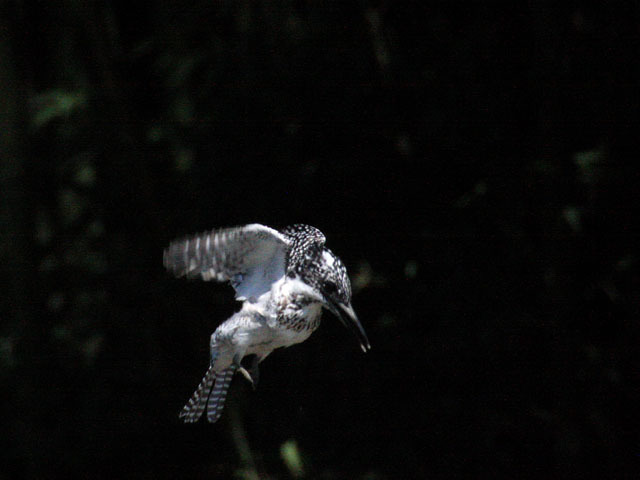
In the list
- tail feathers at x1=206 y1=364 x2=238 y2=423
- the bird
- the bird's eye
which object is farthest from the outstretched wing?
tail feathers at x1=206 y1=364 x2=238 y2=423

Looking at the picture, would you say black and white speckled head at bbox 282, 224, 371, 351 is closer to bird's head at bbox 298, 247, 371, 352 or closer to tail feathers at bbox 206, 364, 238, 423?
bird's head at bbox 298, 247, 371, 352

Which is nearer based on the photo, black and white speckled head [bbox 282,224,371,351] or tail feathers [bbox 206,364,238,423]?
black and white speckled head [bbox 282,224,371,351]

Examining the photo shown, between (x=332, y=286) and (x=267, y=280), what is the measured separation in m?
0.21

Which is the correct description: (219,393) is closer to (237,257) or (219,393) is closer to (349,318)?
(237,257)

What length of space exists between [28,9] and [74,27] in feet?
1.07

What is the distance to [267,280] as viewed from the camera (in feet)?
5.29

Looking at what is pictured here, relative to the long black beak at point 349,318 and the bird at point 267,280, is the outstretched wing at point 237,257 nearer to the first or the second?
the bird at point 267,280

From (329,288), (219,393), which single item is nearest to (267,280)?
(329,288)

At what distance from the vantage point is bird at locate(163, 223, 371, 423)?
1453 mm

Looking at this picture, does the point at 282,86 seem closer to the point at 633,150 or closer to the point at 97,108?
the point at 97,108

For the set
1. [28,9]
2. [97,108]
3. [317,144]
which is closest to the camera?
[317,144]

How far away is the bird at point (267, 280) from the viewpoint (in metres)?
1.45

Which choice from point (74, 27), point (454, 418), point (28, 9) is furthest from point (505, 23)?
point (28, 9)

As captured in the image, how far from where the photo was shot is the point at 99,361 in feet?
10.4
